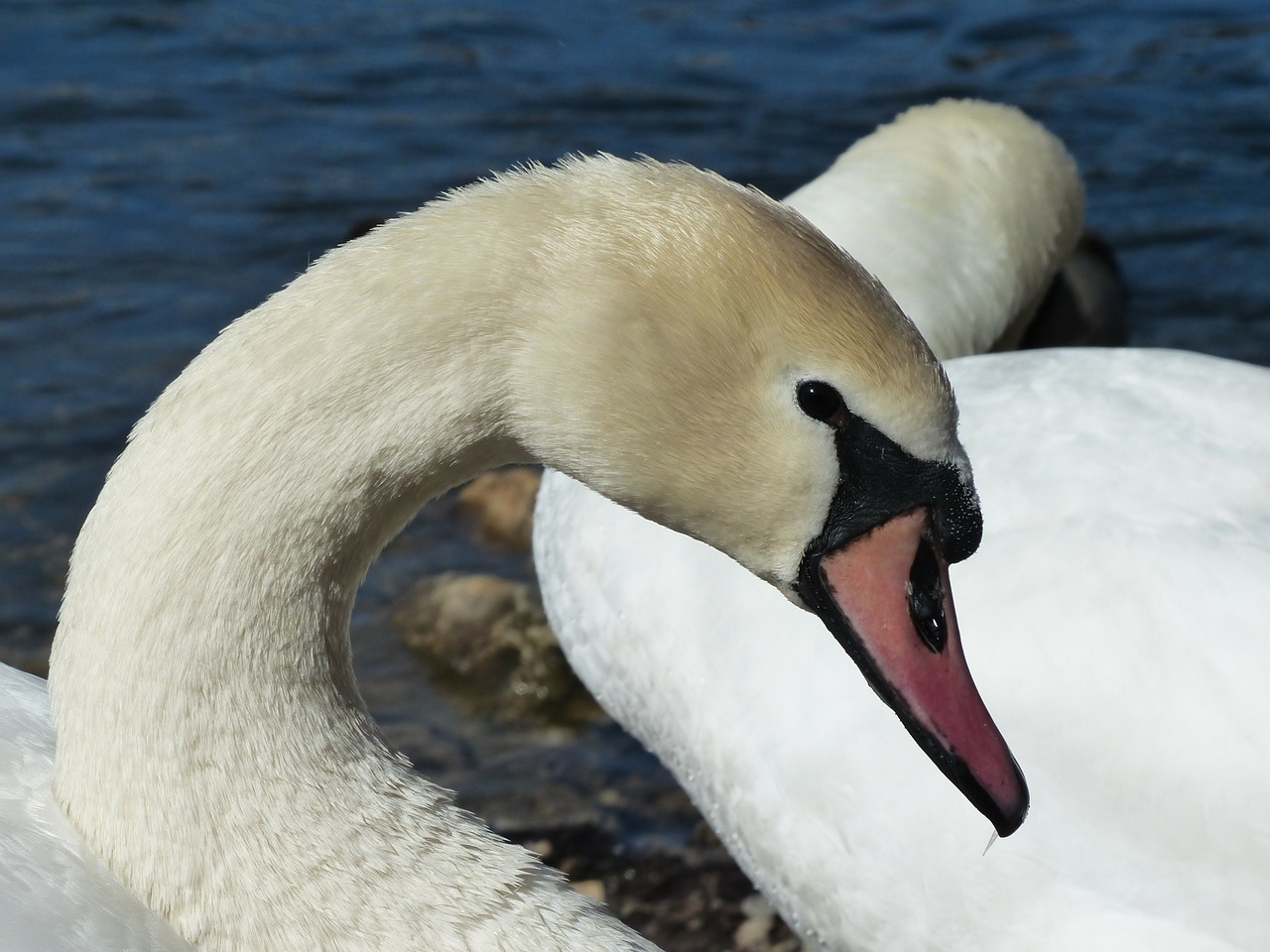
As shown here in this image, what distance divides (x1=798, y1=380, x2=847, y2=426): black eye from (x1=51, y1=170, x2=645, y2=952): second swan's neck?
0.35m

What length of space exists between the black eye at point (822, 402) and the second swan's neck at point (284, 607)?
355 mm

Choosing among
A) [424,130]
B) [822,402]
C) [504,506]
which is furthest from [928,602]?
[424,130]

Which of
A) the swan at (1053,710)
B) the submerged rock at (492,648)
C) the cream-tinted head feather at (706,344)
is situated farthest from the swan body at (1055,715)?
the submerged rock at (492,648)

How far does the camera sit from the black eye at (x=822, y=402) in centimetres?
206

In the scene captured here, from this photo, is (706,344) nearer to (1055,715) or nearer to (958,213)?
(1055,715)

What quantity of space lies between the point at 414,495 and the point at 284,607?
0.21 meters

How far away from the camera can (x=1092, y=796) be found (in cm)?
295

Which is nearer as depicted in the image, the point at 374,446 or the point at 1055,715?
the point at 374,446

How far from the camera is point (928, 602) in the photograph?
7.36 feet

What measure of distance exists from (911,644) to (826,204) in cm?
245

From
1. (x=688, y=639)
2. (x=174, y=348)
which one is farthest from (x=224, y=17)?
(x=688, y=639)

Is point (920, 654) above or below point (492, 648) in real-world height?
above

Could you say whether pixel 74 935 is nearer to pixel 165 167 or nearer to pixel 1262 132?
pixel 165 167

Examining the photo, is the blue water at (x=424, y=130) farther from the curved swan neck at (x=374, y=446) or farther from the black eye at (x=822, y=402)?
the black eye at (x=822, y=402)
